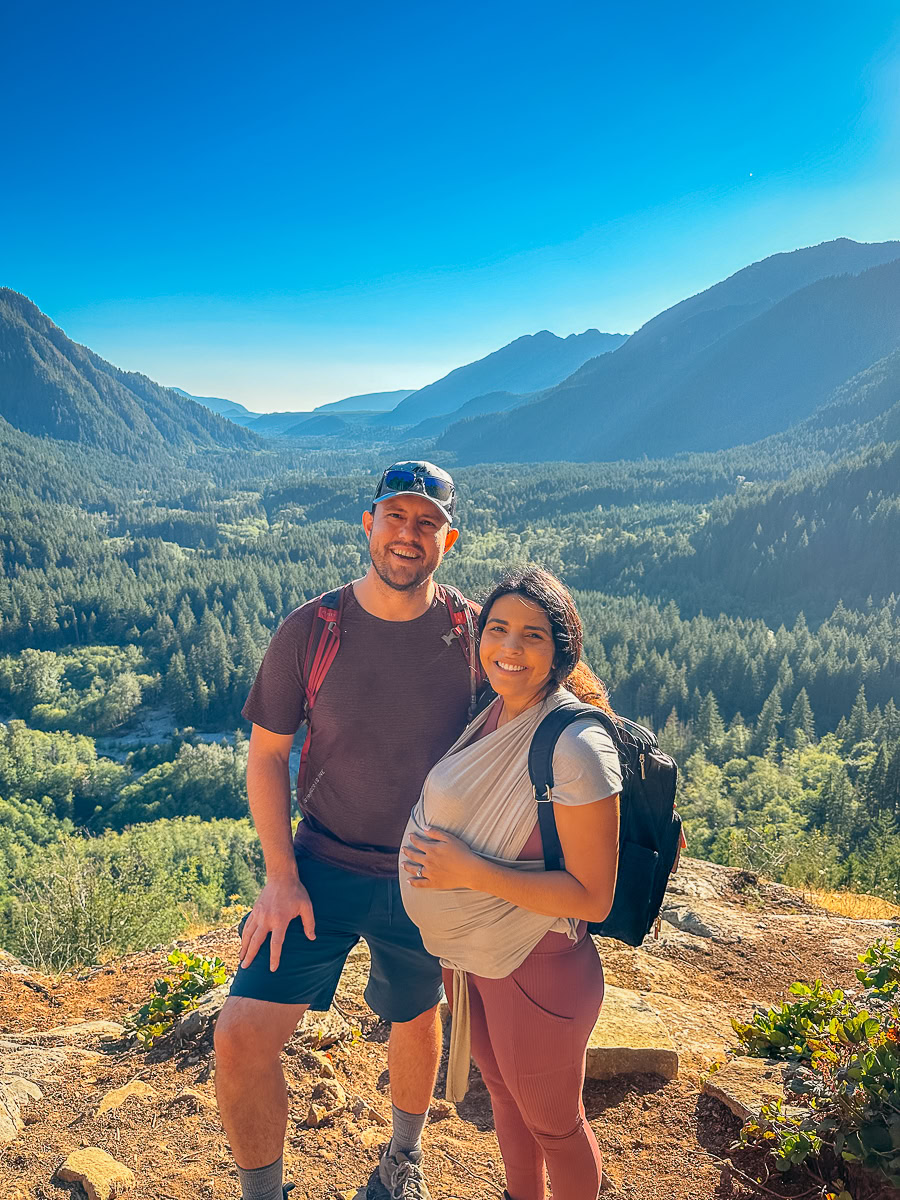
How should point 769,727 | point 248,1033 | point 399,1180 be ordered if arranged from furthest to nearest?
1. point 769,727
2. point 399,1180
3. point 248,1033

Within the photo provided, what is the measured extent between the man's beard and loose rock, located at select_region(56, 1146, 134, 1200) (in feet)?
9.75

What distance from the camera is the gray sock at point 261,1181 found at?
252 centimetres

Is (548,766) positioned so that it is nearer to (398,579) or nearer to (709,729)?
(398,579)

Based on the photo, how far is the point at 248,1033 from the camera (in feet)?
7.97

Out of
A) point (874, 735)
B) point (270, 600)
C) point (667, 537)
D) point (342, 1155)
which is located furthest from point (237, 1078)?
point (667, 537)

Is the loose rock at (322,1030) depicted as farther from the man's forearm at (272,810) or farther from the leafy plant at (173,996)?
the man's forearm at (272,810)

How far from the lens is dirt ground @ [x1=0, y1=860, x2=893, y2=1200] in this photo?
124 inches

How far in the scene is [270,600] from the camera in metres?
115

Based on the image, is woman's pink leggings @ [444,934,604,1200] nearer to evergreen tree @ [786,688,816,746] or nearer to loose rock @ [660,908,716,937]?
loose rock @ [660,908,716,937]

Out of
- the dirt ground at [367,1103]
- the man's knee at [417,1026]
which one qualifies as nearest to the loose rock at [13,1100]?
the dirt ground at [367,1103]

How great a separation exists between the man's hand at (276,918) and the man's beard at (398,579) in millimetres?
1280

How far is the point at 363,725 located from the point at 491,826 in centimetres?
84

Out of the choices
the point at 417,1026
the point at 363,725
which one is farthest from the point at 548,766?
the point at 417,1026

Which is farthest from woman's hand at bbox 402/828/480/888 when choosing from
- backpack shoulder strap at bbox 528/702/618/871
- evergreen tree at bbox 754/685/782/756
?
evergreen tree at bbox 754/685/782/756
